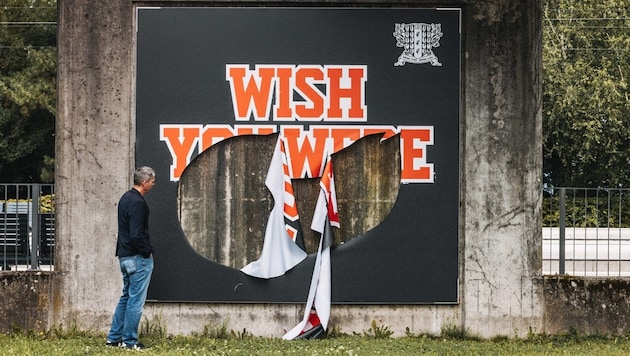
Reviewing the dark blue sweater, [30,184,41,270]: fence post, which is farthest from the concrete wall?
the dark blue sweater

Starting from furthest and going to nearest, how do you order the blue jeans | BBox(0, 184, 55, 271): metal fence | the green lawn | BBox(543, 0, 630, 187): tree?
BBox(543, 0, 630, 187): tree, BBox(0, 184, 55, 271): metal fence, the blue jeans, the green lawn

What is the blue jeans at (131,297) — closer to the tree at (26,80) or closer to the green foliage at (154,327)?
the green foliage at (154,327)

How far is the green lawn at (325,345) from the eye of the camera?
9617 millimetres

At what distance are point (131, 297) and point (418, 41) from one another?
4.30m

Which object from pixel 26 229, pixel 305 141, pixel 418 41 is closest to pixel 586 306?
pixel 418 41

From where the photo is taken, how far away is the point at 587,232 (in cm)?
1184

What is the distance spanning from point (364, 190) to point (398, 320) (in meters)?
1.52

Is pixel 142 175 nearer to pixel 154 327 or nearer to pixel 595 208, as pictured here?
pixel 154 327

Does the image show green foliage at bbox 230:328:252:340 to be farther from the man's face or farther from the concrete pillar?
the man's face

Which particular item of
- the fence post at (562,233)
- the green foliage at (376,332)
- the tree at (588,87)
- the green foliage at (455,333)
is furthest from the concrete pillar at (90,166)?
the tree at (588,87)

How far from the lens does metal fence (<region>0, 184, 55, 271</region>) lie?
1127 centimetres

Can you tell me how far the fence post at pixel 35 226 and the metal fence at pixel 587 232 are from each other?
605 cm

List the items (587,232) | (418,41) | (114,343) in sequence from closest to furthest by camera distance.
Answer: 1. (114,343)
2. (418,41)
3. (587,232)

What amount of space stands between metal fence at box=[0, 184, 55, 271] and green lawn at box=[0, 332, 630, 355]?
3.30 ft
